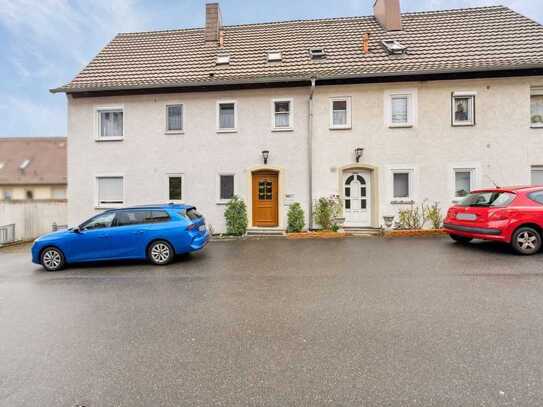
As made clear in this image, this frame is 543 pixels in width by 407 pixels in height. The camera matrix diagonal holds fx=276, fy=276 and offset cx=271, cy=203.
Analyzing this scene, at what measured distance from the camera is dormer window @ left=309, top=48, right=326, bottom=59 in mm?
12062

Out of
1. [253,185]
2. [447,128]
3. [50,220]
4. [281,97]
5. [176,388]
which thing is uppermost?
→ [281,97]

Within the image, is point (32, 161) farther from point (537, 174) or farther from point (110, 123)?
point (537, 174)

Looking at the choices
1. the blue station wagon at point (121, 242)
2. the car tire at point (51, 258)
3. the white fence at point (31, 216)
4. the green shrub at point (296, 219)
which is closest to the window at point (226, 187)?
the green shrub at point (296, 219)

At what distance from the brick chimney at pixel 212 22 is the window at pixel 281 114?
5.89 m

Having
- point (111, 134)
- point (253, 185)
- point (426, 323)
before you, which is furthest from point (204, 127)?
point (426, 323)

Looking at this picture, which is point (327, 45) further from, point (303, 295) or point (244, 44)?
point (303, 295)

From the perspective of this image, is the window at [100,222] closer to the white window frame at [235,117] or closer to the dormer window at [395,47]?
the white window frame at [235,117]

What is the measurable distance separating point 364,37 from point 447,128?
17.6 feet

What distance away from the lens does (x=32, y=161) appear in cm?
2803

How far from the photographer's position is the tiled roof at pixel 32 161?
2645 centimetres

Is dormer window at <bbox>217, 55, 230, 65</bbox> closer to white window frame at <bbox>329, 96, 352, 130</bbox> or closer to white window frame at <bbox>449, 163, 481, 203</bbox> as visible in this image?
white window frame at <bbox>329, 96, 352, 130</bbox>

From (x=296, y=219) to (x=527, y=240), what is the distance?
6.56 meters

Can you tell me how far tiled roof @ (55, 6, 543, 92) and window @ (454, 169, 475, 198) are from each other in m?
3.83

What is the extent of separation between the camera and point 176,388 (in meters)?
2.40
